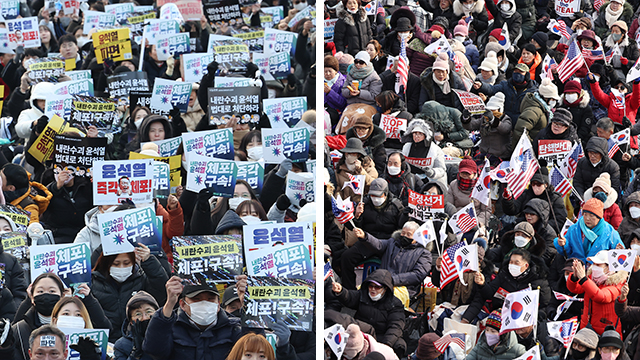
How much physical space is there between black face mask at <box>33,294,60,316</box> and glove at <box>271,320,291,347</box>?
164cm

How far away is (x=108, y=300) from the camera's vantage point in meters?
7.43

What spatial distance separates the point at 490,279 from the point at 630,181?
2.47 metres

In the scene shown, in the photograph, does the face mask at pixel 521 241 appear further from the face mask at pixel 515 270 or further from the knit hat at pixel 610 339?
the knit hat at pixel 610 339

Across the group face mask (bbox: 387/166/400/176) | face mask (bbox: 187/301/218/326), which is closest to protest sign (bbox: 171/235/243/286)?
face mask (bbox: 187/301/218/326)

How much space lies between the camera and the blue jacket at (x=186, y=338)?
21.8 ft

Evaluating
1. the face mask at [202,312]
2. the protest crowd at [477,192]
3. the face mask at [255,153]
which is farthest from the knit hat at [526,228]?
the face mask at [202,312]

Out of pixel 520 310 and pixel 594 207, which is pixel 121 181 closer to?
pixel 520 310

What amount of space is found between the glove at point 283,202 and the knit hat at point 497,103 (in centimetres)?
356

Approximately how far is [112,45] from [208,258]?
5515 millimetres

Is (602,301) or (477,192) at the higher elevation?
(477,192)

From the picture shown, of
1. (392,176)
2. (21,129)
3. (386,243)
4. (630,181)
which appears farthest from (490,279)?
(21,129)

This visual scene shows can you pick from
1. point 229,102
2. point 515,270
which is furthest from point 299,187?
point 515,270

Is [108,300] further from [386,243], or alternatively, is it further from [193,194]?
[386,243]

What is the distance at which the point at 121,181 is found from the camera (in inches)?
317
